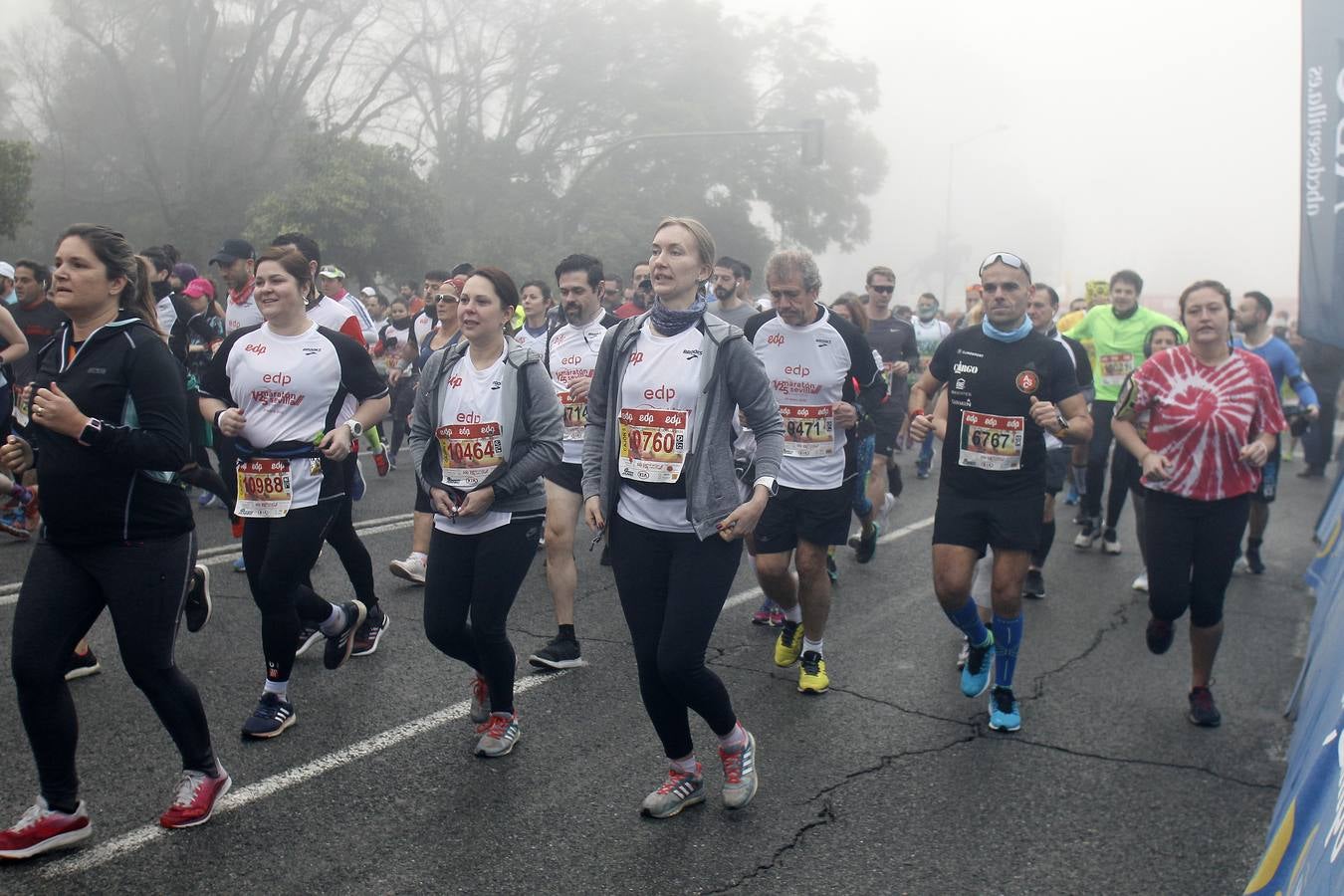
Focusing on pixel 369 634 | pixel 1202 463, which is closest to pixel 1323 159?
pixel 1202 463

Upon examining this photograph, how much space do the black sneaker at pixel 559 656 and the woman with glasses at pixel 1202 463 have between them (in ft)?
9.16

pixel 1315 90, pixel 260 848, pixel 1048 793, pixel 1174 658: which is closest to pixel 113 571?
pixel 260 848

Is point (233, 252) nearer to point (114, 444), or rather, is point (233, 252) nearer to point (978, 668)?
point (114, 444)

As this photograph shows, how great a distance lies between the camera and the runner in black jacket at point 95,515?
3.65 m

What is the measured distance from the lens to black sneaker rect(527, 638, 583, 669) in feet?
18.9

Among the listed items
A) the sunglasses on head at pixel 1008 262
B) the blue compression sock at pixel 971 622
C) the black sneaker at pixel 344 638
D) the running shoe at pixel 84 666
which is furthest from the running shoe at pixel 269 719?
the sunglasses on head at pixel 1008 262

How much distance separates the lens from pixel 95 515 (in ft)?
12.1

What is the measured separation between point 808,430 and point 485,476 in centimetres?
191

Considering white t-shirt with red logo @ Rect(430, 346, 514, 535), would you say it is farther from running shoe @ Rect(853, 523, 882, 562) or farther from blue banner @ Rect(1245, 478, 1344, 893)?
running shoe @ Rect(853, 523, 882, 562)

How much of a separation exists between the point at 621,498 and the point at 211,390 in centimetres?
188

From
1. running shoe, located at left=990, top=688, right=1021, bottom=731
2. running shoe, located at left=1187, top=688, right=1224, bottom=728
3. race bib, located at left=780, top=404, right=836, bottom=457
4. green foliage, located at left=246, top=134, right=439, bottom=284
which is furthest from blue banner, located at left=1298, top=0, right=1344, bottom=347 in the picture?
green foliage, located at left=246, top=134, right=439, bottom=284

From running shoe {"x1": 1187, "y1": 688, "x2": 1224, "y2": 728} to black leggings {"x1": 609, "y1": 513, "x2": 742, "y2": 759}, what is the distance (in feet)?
8.22

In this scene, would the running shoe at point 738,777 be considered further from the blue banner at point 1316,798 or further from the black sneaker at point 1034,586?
the black sneaker at point 1034,586

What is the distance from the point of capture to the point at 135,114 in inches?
1245
